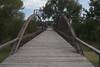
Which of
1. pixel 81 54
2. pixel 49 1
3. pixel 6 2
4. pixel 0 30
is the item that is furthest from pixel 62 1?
pixel 81 54

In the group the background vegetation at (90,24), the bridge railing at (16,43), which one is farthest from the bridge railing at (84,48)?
the background vegetation at (90,24)

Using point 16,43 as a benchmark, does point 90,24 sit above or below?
below

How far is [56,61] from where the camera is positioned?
1037cm

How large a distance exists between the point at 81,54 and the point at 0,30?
15583 mm

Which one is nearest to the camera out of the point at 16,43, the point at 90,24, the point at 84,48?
the point at 16,43

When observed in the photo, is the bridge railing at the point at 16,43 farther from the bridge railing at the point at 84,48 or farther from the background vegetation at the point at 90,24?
the background vegetation at the point at 90,24

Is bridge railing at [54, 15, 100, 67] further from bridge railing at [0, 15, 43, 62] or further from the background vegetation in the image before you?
the background vegetation

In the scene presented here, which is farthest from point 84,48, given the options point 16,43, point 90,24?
point 90,24

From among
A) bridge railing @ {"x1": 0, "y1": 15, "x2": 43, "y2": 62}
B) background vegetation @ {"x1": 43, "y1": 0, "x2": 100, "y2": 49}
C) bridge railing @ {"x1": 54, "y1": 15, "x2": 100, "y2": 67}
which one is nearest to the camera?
bridge railing @ {"x1": 54, "y1": 15, "x2": 100, "y2": 67}

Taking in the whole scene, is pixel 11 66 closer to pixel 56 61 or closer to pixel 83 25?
pixel 56 61

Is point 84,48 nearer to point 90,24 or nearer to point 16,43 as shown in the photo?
point 16,43

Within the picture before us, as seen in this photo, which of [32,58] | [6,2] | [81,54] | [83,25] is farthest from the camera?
[6,2]

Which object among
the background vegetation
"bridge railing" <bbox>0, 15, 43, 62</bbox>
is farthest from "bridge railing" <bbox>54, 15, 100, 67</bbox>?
the background vegetation

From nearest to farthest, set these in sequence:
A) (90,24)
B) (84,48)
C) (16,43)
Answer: (16,43)
(84,48)
(90,24)
